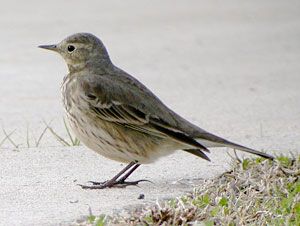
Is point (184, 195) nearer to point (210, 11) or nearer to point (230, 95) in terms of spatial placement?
point (230, 95)

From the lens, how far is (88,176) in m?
8.35

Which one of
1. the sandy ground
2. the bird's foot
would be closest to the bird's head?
the sandy ground

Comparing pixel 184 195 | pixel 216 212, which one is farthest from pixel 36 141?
pixel 216 212

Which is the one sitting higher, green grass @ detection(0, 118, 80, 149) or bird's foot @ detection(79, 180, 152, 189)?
green grass @ detection(0, 118, 80, 149)

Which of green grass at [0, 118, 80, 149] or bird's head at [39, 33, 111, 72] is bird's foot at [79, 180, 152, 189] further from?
green grass at [0, 118, 80, 149]

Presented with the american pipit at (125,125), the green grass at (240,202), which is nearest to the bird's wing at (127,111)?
the american pipit at (125,125)

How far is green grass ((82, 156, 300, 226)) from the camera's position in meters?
6.75

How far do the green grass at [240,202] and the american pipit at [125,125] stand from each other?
0.20 m

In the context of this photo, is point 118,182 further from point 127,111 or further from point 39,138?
point 39,138

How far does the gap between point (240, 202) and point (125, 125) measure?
1.26m

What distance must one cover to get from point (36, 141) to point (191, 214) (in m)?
3.29

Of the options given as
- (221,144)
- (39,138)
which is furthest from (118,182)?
(39,138)

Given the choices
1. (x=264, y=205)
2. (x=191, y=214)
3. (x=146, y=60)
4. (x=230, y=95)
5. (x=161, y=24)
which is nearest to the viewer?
(x=191, y=214)

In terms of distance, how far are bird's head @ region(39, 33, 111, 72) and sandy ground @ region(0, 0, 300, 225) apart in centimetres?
77
